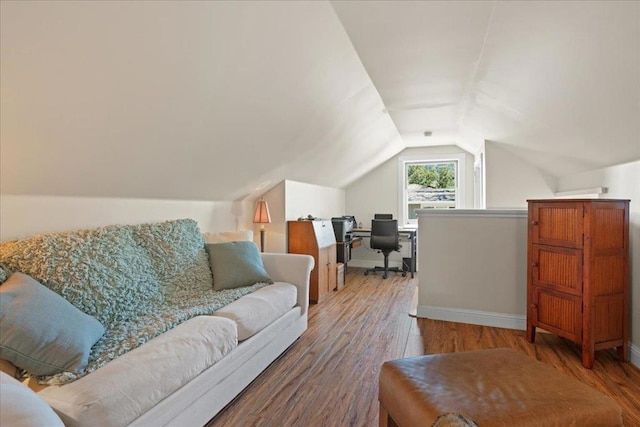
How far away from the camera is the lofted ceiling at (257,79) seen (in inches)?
57.7

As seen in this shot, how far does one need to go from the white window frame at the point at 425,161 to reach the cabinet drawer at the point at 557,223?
3482 millimetres

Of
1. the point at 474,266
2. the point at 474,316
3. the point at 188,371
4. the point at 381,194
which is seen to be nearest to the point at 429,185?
the point at 381,194

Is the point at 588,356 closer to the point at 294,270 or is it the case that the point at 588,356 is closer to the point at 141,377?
the point at 294,270

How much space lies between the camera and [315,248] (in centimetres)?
422

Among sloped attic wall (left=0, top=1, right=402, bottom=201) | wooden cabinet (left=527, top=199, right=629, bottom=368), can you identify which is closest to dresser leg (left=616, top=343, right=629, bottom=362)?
wooden cabinet (left=527, top=199, right=629, bottom=368)

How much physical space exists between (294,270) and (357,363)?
0.90 metres

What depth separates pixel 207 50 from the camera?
1.84 meters

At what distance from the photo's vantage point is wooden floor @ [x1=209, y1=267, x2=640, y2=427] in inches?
74.8

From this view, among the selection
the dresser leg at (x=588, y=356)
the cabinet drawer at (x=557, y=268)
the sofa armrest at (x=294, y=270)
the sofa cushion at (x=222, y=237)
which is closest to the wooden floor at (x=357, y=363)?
the dresser leg at (x=588, y=356)

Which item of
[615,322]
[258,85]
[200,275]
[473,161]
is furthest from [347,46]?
[473,161]

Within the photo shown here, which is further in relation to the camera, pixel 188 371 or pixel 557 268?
pixel 557 268

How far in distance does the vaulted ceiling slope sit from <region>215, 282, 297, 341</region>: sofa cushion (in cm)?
190

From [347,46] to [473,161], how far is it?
14.7 ft

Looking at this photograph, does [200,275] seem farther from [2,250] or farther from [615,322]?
[615,322]
